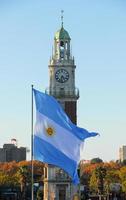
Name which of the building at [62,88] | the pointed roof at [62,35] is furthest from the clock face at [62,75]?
the pointed roof at [62,35]

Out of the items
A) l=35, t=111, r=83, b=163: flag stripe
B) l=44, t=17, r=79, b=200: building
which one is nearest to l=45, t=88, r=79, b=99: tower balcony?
l=44, t=17, r=79, b=200: building

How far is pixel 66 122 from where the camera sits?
129 feet

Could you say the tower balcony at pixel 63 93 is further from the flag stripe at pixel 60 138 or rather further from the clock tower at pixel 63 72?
the flag stripe at pixel 60 138

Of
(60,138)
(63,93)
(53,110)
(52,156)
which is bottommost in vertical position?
(52,156)

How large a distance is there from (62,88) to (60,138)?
Answer: 72.3 metres

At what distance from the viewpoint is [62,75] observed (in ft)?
370

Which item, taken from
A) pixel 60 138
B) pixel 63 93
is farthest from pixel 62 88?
pixel 60 138

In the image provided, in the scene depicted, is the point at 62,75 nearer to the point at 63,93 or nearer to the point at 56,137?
the point at 63,93

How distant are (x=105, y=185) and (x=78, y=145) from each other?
115988 mm

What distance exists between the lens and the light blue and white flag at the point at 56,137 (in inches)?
1516

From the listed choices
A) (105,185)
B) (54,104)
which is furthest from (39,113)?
(105,185)

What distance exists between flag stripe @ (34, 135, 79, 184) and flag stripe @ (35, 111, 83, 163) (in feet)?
0.70

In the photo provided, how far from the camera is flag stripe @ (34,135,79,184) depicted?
126 ft

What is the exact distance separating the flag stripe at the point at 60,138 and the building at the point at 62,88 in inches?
2760
